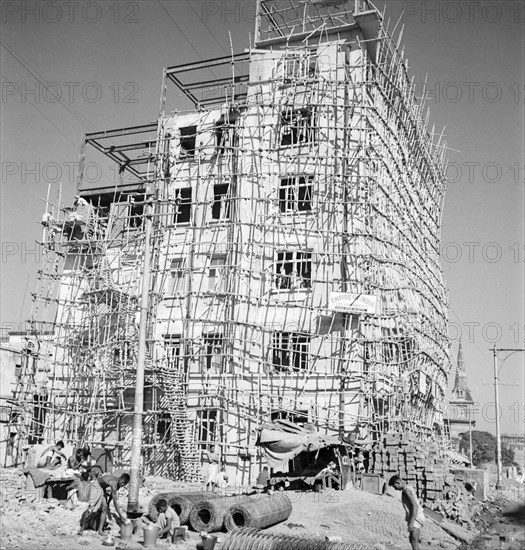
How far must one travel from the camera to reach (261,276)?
33.2 metres

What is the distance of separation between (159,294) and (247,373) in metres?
6.18

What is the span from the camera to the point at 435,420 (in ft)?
140

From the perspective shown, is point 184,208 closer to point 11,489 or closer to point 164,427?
point 164,427

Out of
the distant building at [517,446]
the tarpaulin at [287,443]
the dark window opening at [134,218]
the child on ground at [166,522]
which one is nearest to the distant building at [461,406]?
the distant building at [517,446]

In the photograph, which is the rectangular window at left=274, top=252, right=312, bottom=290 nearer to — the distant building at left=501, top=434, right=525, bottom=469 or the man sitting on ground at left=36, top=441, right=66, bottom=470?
the man sitting on ground at left=36, top=441, right=66, bottom=470

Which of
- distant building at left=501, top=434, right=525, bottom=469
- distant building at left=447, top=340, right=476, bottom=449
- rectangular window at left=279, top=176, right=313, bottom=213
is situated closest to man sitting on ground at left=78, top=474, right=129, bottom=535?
rectangular window at left=279, top=176, right=313, bottom=213

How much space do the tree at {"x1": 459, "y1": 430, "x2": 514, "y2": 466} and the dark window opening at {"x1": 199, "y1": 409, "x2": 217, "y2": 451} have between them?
53.3m

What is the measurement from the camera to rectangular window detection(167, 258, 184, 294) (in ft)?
114

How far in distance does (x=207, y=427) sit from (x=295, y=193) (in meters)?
12.2

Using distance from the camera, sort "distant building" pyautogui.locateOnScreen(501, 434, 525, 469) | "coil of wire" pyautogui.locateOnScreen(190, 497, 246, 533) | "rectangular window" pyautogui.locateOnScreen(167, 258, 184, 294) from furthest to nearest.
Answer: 1. "distant building" pyautogui.locateOnScreen(501, 434, 525, 469)
2. "rectangular window" pyautogui.locateOnScreen(167, 258, 184, 294)
3. "coil of wire" pyautogui.locateOnScreen(190, 497, 246, 533)

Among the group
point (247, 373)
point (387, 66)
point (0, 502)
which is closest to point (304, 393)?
point (247, 373)

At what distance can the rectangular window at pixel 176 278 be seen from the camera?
34.7 meters

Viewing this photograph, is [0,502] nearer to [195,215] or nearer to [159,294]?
[159,294]

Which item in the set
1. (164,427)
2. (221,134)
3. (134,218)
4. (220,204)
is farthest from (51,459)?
(221,134)
